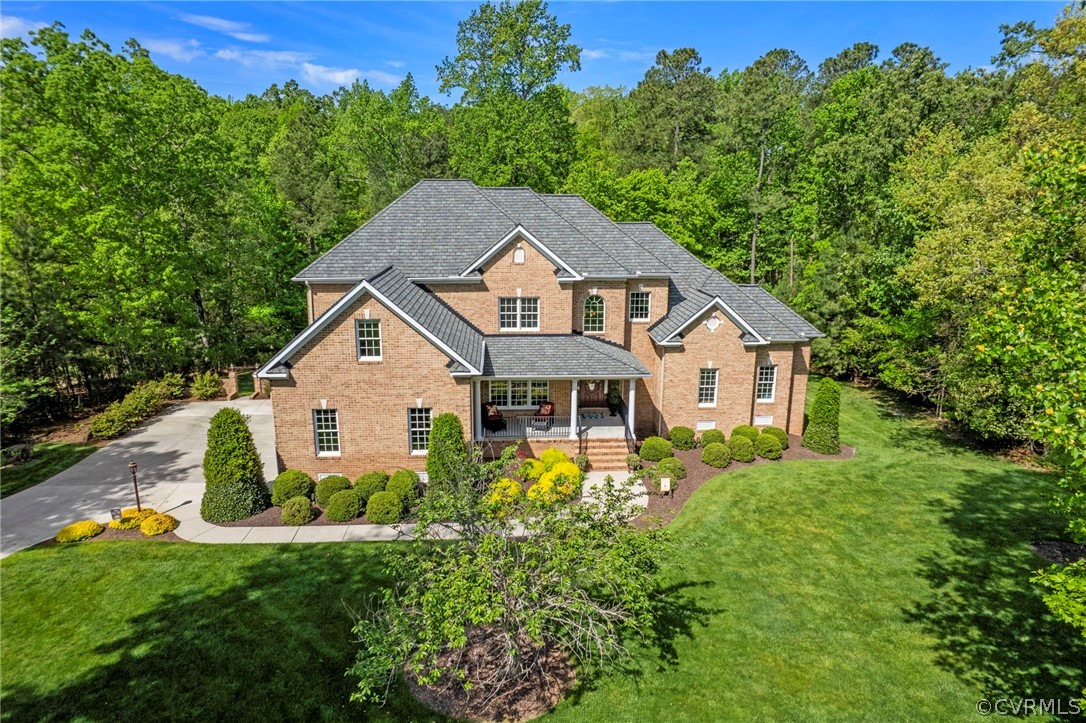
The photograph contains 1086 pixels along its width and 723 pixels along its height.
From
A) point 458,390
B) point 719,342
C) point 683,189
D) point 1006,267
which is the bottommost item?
point 458,390

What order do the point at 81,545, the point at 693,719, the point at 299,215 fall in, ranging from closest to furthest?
the point at 693,719, the point at 81,545, the point at 299,215

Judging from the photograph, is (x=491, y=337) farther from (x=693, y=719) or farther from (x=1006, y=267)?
(x=1006, y=267)

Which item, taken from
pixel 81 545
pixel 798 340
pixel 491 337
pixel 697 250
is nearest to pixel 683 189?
pixel 697 250

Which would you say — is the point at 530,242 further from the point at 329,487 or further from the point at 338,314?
the point at 329,487

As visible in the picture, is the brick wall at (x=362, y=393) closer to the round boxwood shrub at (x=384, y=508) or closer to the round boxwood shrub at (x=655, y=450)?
the round boxwood shrub at (x=384, y=508)

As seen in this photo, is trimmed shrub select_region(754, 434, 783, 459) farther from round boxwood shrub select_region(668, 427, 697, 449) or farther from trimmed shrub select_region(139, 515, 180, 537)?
trimmed shrub select_region(139, 515, 180, 537)
